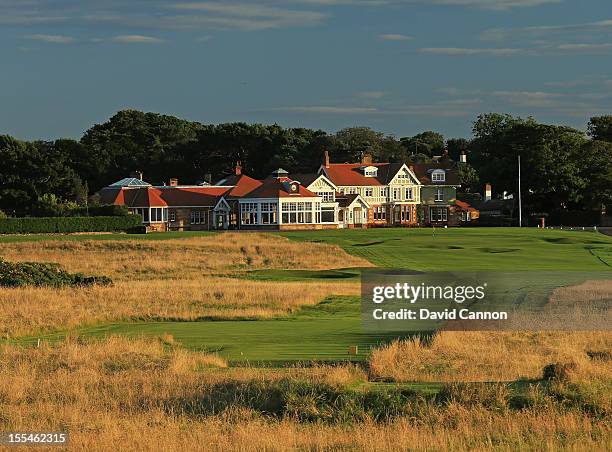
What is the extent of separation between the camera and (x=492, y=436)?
12.8m

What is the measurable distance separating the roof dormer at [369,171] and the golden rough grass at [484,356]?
84766mm

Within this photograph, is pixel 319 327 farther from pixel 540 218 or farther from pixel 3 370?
pixel 540 218

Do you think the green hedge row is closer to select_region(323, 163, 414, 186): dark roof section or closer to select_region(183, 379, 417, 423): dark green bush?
select_region(323, 163, 414, 186): dark roof section

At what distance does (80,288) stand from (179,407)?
77.4ft

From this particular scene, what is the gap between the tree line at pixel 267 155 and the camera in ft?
327

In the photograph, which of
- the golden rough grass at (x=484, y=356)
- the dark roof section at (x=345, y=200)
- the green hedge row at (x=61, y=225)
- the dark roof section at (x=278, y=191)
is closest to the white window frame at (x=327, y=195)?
the dark roof section at (x=345, y=200)

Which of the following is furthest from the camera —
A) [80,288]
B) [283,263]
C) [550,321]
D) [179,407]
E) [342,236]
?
[342,236]

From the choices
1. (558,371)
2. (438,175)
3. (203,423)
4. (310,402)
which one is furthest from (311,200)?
(203,423)

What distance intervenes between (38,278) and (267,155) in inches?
3467

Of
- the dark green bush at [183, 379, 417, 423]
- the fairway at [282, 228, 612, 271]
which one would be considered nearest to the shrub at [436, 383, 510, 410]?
the dark green bush at [183, 379, 417, 423]

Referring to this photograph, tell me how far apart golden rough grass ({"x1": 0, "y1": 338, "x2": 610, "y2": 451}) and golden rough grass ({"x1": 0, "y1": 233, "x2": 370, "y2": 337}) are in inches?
339

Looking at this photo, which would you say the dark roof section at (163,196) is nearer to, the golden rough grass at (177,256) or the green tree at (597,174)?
the golden rough grass at (177,256)

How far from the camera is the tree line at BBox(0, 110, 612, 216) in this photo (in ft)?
327

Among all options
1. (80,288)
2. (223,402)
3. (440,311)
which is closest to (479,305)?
(440,311)
